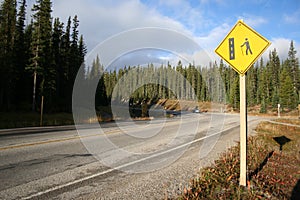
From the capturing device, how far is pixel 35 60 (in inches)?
1144

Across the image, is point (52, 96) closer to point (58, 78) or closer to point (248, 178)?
point (58, 78)

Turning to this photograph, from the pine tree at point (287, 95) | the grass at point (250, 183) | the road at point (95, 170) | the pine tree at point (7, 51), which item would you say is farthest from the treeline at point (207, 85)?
the pine tree at point (7, 51)

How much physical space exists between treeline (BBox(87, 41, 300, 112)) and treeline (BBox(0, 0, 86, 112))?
6496mm

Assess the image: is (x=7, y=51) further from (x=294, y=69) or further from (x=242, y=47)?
(x=294, y=69)

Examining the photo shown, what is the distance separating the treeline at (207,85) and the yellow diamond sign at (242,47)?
527 cm

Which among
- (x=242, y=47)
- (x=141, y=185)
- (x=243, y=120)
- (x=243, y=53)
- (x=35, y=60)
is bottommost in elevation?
(x=141, y=185)

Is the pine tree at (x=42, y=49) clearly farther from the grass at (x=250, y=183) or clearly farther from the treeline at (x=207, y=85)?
the grass at (x=250, y=183)

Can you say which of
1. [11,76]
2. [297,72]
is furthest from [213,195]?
[297,72]

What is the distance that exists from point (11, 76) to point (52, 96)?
6.70 meters

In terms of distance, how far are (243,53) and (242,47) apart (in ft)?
0.40

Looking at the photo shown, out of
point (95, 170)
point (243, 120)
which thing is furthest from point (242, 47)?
point (95, 170)

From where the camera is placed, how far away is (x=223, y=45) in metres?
4.07

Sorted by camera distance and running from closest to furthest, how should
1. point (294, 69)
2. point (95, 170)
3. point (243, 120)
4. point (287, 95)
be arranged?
point (243, 120) < point (95, 170) < point (287, 95) < point (294, 69)

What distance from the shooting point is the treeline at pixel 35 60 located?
29500 millimetres
